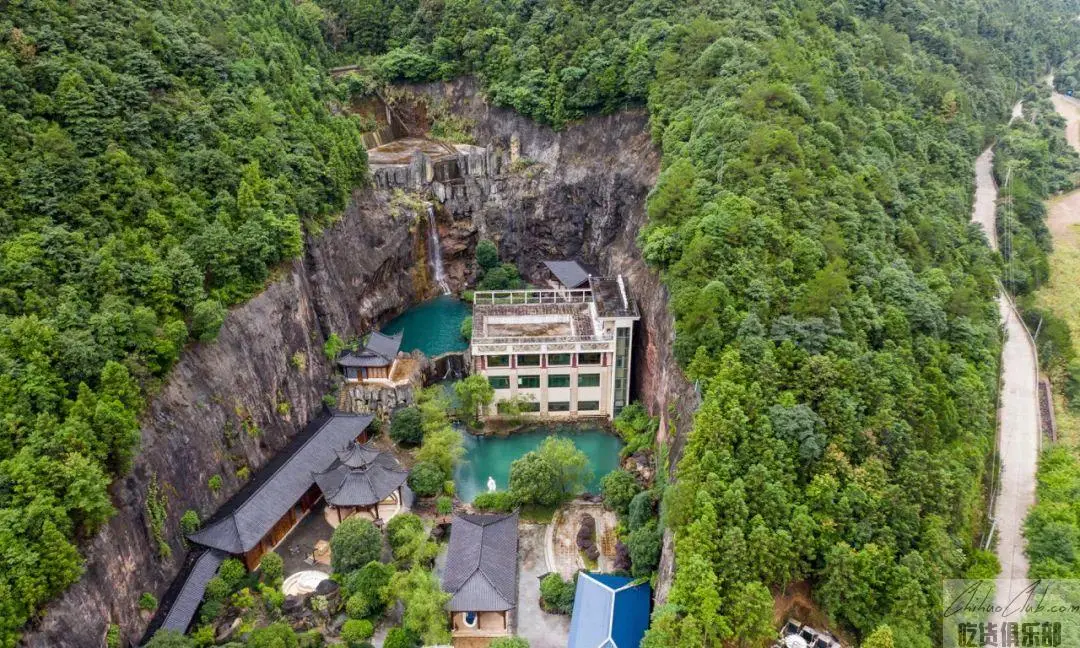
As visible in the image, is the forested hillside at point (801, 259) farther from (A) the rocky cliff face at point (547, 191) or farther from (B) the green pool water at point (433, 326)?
(B) the green pool water at point (433, 326)

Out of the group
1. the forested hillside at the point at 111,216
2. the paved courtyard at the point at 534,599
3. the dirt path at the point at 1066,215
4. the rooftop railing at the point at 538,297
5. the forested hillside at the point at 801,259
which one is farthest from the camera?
the dirt path at the point at 1066,215

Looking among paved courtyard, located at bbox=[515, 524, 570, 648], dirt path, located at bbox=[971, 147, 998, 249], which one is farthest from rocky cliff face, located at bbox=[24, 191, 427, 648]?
dirt path, located at bbox=[971, 147, 998, 249]

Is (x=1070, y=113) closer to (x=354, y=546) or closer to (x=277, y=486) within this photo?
(x=354, y=546)

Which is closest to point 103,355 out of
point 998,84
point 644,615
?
point 644,615

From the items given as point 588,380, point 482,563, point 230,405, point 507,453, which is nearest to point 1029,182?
point 588,380

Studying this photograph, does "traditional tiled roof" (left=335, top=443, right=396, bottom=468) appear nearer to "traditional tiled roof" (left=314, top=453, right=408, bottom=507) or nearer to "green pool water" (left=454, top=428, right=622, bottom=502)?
"traditional tiled roof" (left=314, top=453, right=408, bottom=507)

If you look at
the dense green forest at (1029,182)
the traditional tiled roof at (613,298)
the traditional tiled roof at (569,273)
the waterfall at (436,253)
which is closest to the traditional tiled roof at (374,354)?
the traditional tiled roof at (613,298)
